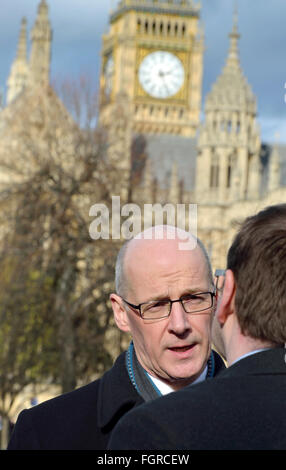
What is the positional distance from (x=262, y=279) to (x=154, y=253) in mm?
870

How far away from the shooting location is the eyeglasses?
434 centimetres

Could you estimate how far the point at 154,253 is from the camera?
443 cm

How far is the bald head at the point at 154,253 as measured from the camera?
4410 millimetres

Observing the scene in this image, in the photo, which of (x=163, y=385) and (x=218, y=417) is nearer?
(x=218, y=417)

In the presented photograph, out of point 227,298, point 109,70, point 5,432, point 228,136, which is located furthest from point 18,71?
point 227,298

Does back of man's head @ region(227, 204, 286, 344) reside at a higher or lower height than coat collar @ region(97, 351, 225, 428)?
higher

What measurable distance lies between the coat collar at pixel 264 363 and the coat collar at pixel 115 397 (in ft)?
2.44

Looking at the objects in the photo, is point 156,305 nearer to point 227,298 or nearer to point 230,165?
point 227,298

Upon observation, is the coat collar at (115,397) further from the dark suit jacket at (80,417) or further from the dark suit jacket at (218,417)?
the dark suit jacket at (218,417)

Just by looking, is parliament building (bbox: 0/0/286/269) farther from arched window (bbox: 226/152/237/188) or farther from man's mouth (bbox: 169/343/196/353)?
man's mouth (bbox: 169/343/196/353)

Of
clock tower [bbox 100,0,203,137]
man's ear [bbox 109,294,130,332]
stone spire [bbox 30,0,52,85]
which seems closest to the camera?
man's ear [bbox 109,294,130,332]

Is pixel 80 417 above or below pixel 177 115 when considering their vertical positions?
below

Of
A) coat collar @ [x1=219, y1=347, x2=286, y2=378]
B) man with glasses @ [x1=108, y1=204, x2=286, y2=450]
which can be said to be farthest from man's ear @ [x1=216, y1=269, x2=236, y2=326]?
coat collar @ [x1=219, y1=347, x2=286, y2=378]
